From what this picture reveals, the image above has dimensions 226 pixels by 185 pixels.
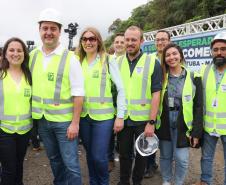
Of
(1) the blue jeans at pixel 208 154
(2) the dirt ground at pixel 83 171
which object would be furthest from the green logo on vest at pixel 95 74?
(2) the dirt ground at pixel 83 171

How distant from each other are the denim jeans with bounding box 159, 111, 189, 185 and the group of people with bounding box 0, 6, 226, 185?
0.01 m

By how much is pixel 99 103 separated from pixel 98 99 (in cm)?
5

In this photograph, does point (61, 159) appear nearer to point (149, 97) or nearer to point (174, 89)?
point (149, 97)

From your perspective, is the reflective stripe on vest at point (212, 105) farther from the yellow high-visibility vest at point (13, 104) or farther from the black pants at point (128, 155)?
the yellow high-visibility vest at point (13, 104)

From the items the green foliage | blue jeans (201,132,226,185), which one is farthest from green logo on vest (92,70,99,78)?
the green foliage

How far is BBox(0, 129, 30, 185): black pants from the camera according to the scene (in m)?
3.04

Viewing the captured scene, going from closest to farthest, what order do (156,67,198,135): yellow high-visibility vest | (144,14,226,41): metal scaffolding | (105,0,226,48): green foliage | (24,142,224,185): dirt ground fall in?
(156,67,198,135): yellow high-visibility vest
(24,142,224,185): dirt ground
(144,14,226,41): metal scaffolding
(105,0,226,48): green foliage

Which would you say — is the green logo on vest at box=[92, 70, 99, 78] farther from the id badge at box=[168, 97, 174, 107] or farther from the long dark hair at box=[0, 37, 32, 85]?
the id badge at box=[168, 97, 174, 107]

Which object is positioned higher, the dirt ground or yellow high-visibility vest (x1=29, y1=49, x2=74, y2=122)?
A: yellow high-visibility vest (x1=29, y1=49, x2=74, y2=122)

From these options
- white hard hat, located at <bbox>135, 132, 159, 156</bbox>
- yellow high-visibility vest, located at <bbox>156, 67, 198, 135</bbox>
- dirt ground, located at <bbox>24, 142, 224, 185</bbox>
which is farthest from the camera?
dirt ground, located at <bbox>24, 142, 224, 185</bbox>

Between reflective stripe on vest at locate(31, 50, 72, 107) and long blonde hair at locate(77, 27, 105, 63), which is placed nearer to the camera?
reflective stripe on vest at locate(31, 50, 72, 107)

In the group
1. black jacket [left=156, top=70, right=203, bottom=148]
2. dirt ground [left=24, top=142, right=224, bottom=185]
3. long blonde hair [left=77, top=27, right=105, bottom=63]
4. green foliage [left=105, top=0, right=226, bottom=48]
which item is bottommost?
dirt ground [left=24, top=142, right=224, bottom=185]

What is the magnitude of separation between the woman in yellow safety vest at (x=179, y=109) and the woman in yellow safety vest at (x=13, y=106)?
162 cm

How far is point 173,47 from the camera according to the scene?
3.63 m
